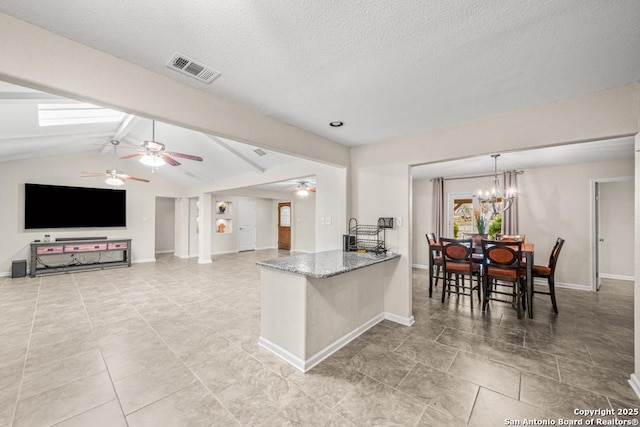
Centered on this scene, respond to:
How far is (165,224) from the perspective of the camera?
964 cm

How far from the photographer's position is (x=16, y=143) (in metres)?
4.29

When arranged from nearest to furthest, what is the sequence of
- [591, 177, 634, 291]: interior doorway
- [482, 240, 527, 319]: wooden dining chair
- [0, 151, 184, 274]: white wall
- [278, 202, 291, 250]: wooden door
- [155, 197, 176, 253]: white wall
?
1. [482, 240, 527, 319]: wooden dining chair
2. [591, 177, 634, 291]: interior doorway
3. [0, 151, 184, 274]: white wall
4. [155, 197, 176, 253]: white wall
5. [278, 202, 291, 250]: wooden door

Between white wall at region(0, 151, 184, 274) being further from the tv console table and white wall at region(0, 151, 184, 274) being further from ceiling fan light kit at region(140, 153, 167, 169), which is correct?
ceiling fan light kit at region(140, 153, 167, 169)

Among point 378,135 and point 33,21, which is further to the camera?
point 378,135

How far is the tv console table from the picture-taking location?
5.82 meters

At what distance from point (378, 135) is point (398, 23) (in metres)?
1.89

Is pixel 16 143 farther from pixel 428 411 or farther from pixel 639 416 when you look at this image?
pixel 639 416

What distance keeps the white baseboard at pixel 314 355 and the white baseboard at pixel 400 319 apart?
0.51 metres

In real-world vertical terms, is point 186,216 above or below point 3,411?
above

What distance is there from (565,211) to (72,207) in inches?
451

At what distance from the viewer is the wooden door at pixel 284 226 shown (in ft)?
35.5

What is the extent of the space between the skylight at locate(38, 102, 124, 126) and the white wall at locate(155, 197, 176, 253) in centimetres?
567

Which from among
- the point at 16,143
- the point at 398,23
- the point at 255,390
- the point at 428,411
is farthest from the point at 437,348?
the point at 16,143

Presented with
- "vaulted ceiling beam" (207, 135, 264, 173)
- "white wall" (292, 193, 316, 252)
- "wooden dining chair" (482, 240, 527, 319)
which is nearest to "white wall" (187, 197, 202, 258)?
"white wall" (292, 193, 316, 252)
